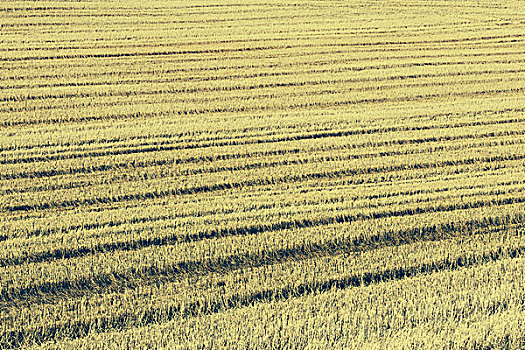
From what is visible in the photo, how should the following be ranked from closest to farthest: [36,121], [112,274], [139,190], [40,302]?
[40,302]
[112,274]
[139,190]
[36,121]

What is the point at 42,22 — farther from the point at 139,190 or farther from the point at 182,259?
the point at 182,259

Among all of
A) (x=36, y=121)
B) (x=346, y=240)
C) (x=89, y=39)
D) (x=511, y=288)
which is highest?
(x=89, y=39)

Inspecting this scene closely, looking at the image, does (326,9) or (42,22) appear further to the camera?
(326,9)

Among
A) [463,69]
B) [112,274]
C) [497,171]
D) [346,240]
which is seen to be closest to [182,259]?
[112,274]

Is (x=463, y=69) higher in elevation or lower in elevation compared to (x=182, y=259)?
higher

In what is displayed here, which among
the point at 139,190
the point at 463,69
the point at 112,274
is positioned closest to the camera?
the point at 112,274

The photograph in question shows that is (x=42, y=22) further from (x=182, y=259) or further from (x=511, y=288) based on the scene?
(x=511, y=288)
